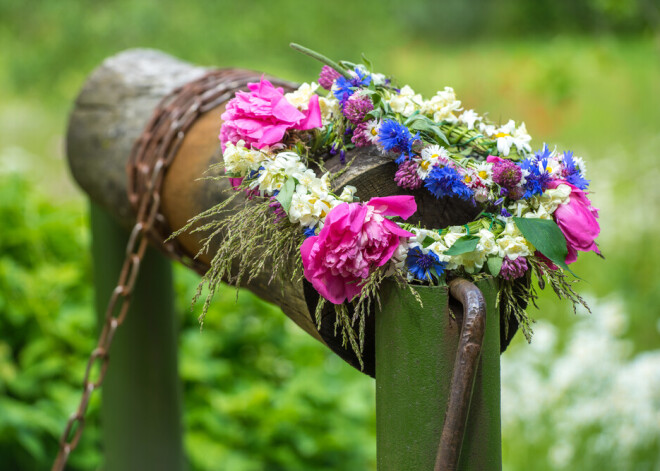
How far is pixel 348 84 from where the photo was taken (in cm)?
85

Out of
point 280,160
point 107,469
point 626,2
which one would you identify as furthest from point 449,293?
point 626,2

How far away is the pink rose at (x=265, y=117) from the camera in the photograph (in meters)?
0.84

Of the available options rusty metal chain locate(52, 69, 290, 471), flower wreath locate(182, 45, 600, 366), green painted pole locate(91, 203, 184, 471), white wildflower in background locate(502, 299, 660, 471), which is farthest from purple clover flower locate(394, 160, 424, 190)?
white wildflower in background locate(502, 299, 660, 471)

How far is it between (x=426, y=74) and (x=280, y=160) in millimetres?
8978

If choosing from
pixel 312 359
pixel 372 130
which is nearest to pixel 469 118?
pixel 372 130

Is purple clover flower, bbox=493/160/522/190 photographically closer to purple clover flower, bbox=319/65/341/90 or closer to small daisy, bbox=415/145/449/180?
small daisy, bbox=415/145/449/180

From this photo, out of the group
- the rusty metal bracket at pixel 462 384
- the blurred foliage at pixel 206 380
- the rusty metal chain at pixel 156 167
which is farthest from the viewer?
the blurred foliage at pixel 206 380

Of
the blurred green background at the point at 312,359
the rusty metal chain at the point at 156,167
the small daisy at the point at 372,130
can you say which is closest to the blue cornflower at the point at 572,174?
the blurred green background at the point at 312,359

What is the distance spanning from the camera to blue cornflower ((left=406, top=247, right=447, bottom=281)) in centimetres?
75

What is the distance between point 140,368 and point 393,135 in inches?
48.4

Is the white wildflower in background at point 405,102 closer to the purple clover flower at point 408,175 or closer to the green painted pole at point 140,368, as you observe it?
the purple clover flower at point 408,175

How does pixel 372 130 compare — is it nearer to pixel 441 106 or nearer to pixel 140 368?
pixel 441 106

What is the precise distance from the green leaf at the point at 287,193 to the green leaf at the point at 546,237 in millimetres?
234

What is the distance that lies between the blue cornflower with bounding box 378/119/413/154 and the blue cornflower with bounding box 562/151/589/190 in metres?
0.17
